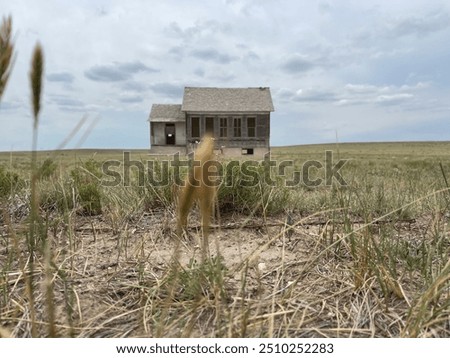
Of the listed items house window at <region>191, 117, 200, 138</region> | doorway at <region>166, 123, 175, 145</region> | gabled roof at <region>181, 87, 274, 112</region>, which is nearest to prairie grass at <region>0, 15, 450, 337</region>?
gabled roof at <region>181, 87, 274, 112</region>

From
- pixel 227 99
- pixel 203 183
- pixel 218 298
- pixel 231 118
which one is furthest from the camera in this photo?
pixel 227 99

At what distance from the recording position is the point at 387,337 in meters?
1.43

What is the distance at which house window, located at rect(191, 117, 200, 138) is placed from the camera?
25.1 meters

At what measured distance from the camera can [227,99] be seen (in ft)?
83.7

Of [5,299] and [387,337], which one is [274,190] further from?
[5,299]

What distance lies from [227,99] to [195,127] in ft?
10.2

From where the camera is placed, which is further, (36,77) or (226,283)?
(226,283)

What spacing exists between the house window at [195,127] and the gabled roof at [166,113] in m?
1.32

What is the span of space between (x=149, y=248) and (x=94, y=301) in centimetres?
74

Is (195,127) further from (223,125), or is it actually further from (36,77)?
(36,77)

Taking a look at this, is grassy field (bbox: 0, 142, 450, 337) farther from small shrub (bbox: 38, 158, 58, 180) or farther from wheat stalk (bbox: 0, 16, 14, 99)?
wheat stalk (bbox: 0, 16, 14, 99)

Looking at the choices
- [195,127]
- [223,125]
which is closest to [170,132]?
[195,127]

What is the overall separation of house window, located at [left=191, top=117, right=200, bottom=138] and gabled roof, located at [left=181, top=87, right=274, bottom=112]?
0.97 meters
